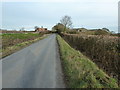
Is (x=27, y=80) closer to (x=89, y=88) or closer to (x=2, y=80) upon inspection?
(x=2, y=80)

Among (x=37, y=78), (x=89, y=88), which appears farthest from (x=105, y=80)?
(x=37, y=78)

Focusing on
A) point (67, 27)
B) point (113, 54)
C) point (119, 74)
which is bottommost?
point (119, 74)

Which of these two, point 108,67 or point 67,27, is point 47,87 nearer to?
point 108,67

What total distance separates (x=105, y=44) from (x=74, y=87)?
571 cm

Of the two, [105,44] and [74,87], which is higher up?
[105,44]

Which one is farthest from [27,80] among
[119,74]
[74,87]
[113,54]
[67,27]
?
[67,27]

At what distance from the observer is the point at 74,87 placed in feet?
17.7

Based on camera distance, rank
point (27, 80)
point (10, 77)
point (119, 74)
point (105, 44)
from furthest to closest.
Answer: point (105, 44)
point (119, 74)
point (10, 77)
point (27, 80)

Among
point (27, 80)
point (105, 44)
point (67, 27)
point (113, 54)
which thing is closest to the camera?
point (27, 80)

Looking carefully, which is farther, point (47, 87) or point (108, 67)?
point (108, 67)

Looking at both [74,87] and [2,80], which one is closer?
[74,87]

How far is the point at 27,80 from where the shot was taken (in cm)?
626

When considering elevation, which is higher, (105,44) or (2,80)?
(105,44)

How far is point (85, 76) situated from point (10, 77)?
330cm
